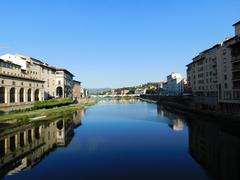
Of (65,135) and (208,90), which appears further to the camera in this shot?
(208,90)

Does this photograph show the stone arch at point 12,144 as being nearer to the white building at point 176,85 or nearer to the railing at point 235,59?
the railing at point 235,59

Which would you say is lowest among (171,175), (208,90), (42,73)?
(171,175)

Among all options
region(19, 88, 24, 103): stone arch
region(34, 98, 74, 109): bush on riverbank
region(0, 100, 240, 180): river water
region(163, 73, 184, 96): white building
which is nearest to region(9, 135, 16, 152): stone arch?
region(0, 100, 240, 180): river water

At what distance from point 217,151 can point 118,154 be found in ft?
36.5

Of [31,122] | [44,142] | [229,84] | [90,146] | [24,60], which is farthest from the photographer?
[24,60]

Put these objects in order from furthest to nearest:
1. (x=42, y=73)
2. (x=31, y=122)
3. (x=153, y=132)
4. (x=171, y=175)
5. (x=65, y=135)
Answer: (x=42, y=73), (x=31, y=122), (x=153, y=132), (x=65, y=135), (x=171, y=175)

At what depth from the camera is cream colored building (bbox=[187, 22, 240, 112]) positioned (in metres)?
56.3

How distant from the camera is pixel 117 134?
45812mm

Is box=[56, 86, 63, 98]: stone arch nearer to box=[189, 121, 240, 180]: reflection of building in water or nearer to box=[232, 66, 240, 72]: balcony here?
box=[232, 66, 240, 72]: balcony

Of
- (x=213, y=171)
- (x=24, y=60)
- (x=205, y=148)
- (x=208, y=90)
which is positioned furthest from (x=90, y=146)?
(x=24, y=60)

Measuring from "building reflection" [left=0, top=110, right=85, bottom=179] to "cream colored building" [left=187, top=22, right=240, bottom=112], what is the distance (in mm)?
34003

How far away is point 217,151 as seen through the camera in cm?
3072

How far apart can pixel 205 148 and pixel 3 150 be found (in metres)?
24.2

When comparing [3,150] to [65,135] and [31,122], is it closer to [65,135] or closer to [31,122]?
[65,135]
